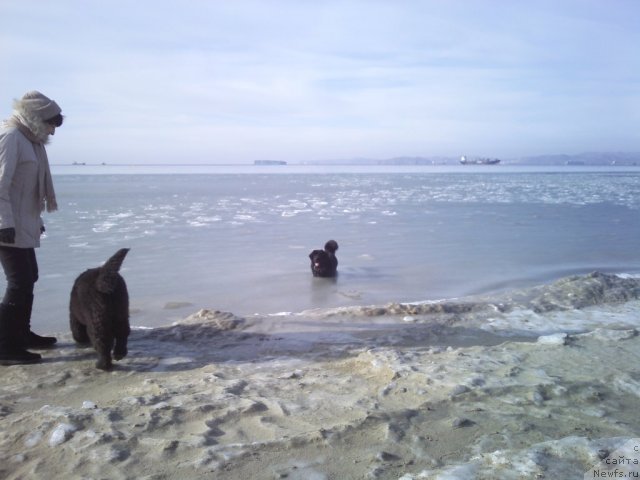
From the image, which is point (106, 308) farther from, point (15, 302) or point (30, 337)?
point (30, 337)

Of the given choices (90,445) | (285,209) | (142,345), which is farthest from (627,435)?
(285,209)

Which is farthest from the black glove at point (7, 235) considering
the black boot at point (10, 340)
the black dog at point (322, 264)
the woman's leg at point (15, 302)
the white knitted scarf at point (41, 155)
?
the black dog at point (322, 264)

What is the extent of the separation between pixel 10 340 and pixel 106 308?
88 cm

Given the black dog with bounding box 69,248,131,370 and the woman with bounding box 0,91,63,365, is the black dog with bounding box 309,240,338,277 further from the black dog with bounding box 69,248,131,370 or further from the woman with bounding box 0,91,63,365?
the woman with bounding box 0,91,63,365

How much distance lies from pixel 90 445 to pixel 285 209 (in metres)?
16.7

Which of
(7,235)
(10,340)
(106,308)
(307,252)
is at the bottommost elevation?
(307,252)

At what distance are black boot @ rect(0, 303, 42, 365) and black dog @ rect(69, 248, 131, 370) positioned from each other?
0.53 metres

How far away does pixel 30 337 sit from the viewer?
489cm

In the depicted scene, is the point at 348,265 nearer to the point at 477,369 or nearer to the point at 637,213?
the point at 477,369

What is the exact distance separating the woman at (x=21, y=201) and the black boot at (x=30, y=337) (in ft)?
0.04

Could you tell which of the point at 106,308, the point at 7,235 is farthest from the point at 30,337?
the point at 7,235

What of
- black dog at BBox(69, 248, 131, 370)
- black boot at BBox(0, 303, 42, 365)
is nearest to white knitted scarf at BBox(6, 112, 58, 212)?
black dog at BBox(69, 248, 131, 370)

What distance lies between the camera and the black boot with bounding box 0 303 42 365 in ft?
14.8

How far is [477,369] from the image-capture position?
14.1 feet
